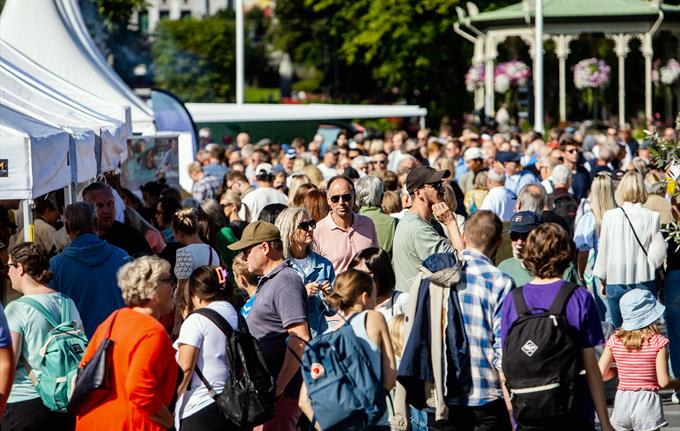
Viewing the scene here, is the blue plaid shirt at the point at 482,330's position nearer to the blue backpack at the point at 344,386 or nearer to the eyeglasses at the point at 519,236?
the blue backpack at the point at 344,386

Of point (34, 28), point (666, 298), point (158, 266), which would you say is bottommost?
point (666, 298)

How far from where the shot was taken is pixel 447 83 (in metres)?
51.1

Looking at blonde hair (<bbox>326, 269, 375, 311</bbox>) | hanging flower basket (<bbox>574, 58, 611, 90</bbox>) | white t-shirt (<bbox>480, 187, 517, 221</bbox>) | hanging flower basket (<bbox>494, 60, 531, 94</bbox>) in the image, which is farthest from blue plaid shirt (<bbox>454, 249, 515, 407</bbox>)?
hanging flower basket (<bbox>494, 60, 531, 94</bbox>)

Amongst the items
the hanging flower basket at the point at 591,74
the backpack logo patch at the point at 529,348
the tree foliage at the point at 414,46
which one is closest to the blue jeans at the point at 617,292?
the backpack logo patch at the point at 529,348

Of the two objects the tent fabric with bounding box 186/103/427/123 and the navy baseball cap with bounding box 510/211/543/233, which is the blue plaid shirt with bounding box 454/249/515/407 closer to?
the navy baseball cap with bounding box 510/211/543/233

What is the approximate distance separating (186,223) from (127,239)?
43 cm

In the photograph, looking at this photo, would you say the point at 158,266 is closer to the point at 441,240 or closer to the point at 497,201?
the point at 441,240

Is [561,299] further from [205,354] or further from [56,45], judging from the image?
[56,45]

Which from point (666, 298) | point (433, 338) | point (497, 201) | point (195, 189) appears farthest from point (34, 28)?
point (433, 338)

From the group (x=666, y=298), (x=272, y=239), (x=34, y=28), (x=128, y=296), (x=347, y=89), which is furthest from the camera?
(x=347, y=89)

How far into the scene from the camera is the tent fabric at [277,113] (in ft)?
109

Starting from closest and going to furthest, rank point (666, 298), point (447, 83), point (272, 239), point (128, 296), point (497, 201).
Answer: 1. point (128, 296)
2. point (272, 239)
3. point (666, 298)
4. point (497, 201)
5. point (447, 83)

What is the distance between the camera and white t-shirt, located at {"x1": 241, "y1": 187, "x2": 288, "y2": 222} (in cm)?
1393

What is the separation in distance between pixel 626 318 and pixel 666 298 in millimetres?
3146
